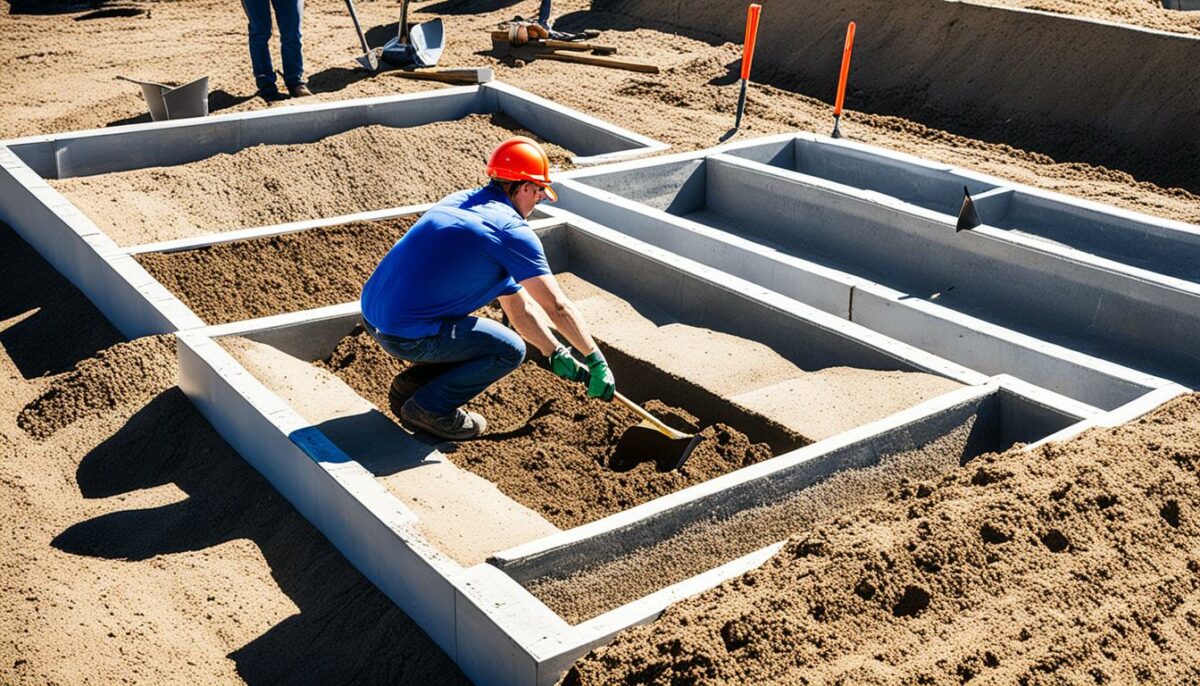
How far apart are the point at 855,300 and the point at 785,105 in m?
5.22

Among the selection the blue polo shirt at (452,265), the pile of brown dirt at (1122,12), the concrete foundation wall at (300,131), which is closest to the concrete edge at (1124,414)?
the blue polo shirt at (452,265)

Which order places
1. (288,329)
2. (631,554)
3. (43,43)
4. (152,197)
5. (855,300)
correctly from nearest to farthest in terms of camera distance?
(631,554), (288,329), (855,300), (152,197), (43,43)

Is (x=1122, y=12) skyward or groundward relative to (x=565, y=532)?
skyward

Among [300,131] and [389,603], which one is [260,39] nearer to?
[300,131]

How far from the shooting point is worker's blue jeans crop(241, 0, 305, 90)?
1102 centimetres

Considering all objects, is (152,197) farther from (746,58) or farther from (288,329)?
(746,58)

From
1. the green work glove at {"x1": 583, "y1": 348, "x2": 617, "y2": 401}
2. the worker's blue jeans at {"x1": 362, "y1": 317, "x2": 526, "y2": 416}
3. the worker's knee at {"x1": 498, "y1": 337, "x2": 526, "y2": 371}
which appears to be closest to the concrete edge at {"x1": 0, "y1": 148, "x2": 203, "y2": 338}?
the worker's blue jeans at {"x1": 362, "y1": 317, "x2": 526, "y2": 416}

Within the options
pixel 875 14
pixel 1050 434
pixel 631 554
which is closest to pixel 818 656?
pixel 631 554

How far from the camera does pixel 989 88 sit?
11.5 metres

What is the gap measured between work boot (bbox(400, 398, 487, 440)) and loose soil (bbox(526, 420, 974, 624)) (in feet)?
4.52

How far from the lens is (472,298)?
219 inches

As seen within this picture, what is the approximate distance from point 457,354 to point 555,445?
633 millimetres

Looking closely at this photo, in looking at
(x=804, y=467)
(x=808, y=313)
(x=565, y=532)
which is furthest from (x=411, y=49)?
(x=565, y=532)

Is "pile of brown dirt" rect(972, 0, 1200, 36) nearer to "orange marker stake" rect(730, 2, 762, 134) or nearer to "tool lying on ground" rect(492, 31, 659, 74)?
"orange marker stake" rect(730, 2, 762, 134)
